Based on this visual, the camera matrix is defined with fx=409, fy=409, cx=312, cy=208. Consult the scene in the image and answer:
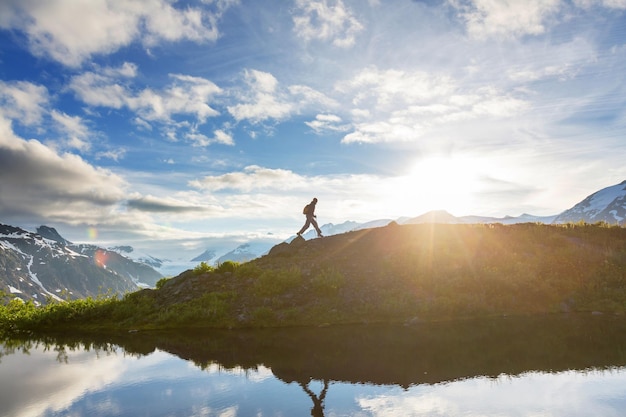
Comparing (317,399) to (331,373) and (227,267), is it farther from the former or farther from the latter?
(227,267)

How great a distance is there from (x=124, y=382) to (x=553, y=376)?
1498 cm

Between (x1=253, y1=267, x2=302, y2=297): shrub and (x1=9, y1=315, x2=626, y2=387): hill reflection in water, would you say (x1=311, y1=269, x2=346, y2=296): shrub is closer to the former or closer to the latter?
(x1=253, y1=267, x2=302, y2=297): shrub

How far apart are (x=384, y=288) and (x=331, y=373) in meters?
14.4

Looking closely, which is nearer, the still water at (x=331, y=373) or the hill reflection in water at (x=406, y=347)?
the still water at (x=331, y=373)

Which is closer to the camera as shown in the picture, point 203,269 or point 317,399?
point 317,399

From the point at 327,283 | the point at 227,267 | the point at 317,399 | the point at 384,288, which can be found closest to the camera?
the point at 317,399

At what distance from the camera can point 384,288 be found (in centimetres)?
2852

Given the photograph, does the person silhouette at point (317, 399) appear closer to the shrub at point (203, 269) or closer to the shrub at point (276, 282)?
the shrub at point (276, 282)

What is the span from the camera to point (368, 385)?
13398 mm

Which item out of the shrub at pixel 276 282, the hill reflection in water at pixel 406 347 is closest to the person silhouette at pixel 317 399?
the hill reflection in water at pixel 406 347

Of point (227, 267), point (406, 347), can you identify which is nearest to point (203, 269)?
point (227, 267)

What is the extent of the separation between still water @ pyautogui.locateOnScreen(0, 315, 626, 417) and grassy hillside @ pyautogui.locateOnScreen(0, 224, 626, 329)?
10.8 feet

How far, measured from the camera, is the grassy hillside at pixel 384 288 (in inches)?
1011

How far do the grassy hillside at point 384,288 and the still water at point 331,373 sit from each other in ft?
10.8
